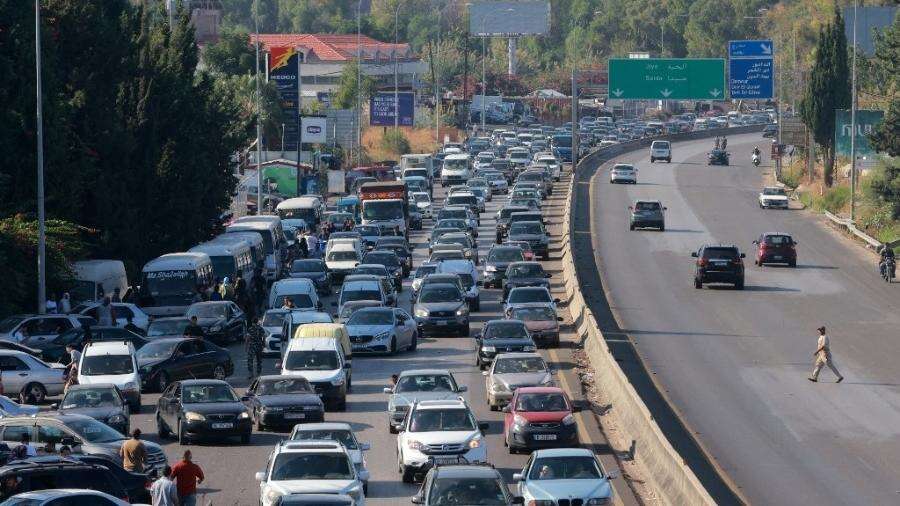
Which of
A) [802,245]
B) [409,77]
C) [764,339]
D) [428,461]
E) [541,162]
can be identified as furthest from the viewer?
[409,77]

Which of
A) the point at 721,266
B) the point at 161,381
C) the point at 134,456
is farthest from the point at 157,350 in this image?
the point at 721,266

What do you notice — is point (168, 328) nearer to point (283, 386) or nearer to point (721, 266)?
point (283, 386)

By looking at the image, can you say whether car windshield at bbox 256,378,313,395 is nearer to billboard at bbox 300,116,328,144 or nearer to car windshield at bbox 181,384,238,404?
car windshield at bbox 181,384,238,404

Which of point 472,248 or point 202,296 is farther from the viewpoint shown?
point 472,248

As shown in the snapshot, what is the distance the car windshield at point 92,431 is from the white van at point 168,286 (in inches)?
850

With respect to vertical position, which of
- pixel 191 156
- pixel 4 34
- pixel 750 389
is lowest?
pixel 750 389

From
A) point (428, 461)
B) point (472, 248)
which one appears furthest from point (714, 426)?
point (472, 248)

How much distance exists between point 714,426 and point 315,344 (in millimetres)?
8909

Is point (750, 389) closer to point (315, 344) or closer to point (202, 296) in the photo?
point (315, 344)

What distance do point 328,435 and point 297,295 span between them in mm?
21646

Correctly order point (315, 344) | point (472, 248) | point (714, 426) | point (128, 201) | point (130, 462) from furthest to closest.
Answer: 1. point (472, 248)
2. point (128, 201)
3. point (315, 344)
4. point (714, 426)
5. point (130, 462)

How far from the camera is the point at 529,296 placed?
4731 cm

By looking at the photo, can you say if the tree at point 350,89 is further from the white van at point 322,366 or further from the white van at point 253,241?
the white van at point 322,366

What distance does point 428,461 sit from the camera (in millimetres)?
26250
